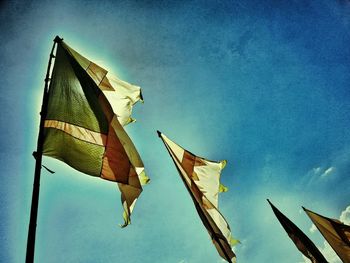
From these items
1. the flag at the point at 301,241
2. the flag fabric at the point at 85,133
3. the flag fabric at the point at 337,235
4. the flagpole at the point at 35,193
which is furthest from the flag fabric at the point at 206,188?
the flag fabric at the point at 337,235

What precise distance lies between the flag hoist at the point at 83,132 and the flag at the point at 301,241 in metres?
11.4

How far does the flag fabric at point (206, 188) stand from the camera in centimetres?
1006

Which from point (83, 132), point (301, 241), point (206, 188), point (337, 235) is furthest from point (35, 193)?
point (337, 235)

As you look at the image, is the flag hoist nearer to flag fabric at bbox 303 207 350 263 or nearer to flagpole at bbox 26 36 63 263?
flagpole at bbox 26 36 63 263

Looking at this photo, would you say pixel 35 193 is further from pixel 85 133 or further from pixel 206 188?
pixel 206 188

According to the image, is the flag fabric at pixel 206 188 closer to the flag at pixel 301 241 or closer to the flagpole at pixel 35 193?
the flagpole at pixel 35 193

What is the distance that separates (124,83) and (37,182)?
495cm

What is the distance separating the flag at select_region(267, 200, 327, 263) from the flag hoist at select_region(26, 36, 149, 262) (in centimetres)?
1136

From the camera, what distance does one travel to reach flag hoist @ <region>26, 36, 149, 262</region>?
6957 millimetres

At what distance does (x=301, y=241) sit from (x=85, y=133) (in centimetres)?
1367

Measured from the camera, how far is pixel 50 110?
7.12 meters

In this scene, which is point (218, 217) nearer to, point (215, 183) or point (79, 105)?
point (215, 183)

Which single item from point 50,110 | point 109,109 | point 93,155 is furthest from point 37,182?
point 109,109

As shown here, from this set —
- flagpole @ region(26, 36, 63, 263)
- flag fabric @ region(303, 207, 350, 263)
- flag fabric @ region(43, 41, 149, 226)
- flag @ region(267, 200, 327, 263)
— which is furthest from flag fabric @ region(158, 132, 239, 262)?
flag fabric @ region(303, 207, 350, 263)
